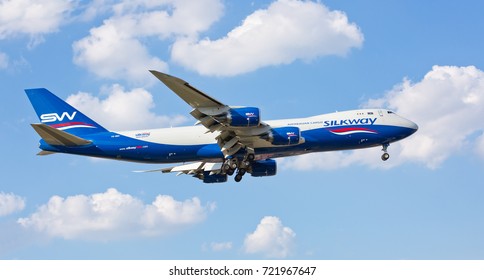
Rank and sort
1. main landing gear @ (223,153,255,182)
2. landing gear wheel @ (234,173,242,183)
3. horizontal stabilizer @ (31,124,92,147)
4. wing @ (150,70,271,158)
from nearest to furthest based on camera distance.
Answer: wing @ (150,70,271,158), horizontal stabilizer @ (31,124,92,147), main landing gear @ (223,153,255,182), landing gear wheel @ (234,173,242,183)

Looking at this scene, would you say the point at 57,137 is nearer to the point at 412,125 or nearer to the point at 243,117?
the point at 243,117

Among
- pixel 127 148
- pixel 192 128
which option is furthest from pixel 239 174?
pixel 127 148

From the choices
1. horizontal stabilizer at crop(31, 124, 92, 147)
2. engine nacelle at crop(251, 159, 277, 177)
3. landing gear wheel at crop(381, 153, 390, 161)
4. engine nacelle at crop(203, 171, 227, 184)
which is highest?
landing gear wheel at crop(381, 153, 390, 161)

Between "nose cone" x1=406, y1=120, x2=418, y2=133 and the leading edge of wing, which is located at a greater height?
"nose cone" x1=406, y1=120, x2=418, y2=133

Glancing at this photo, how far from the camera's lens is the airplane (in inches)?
2564

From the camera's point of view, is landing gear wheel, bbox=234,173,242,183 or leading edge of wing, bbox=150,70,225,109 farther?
landing gear wheel, bbox=234,173,242,183

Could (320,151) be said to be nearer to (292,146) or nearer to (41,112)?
(292,146)

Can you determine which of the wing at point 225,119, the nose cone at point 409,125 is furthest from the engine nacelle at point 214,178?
the nose cone at point 409,125

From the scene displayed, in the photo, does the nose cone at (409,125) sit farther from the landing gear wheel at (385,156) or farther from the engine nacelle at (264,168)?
the engine nacelle at (264,168)

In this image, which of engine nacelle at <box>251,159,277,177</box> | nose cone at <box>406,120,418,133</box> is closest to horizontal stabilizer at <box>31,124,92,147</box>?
engine nacelle at <box>251,159,277,177</box>

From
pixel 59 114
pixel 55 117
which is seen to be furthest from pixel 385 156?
pixel 55 117

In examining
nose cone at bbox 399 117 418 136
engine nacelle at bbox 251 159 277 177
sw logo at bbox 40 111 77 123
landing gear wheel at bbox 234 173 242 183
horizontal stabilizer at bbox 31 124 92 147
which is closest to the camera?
horizontal stabilizer at bbox 31 124 92 147

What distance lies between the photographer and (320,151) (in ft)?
222

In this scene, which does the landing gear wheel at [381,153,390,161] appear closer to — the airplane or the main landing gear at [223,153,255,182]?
the airplane
